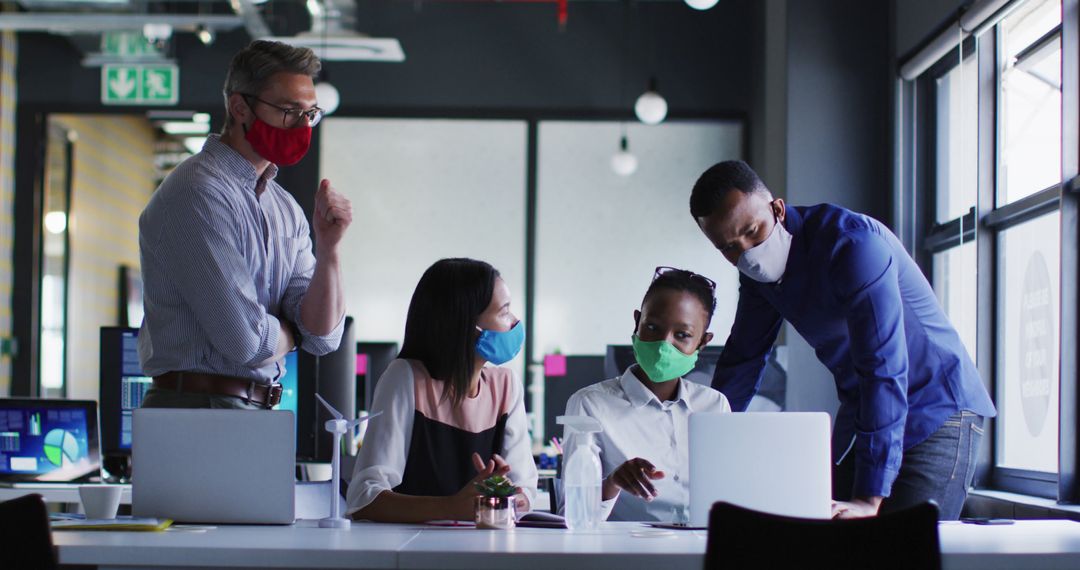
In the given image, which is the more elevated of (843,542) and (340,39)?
(340,39)

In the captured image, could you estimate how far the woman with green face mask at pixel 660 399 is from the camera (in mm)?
2625

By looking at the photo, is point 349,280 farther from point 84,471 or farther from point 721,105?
point 84,471

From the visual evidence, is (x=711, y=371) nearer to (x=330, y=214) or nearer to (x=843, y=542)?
(x=330, y=214)

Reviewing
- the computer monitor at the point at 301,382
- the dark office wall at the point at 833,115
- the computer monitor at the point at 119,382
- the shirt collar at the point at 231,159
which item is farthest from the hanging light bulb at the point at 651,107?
the shirt collar at the point at 231,159

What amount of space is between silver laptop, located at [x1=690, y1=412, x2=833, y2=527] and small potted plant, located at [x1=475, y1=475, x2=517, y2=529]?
0.35 metres

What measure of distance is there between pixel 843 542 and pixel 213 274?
1.23 meters

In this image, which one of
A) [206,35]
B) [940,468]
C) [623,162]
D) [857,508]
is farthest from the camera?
[206,35]

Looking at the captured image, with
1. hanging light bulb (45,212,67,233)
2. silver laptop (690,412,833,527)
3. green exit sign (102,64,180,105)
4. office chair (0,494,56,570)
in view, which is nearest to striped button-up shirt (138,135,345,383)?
office chair (0,494,56,570)

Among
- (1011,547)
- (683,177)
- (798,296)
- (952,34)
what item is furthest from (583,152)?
(1011,547)

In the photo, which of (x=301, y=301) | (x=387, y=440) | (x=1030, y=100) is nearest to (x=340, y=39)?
(x=1030, y=100)

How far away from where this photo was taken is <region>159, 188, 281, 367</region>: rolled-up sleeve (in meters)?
2.16

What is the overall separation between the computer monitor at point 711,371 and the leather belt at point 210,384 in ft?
4.76

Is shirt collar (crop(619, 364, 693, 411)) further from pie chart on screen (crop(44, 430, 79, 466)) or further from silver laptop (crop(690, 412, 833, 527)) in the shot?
pie chart on screen (crop(44, 430, 79, 466))

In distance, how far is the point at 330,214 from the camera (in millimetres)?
2178
